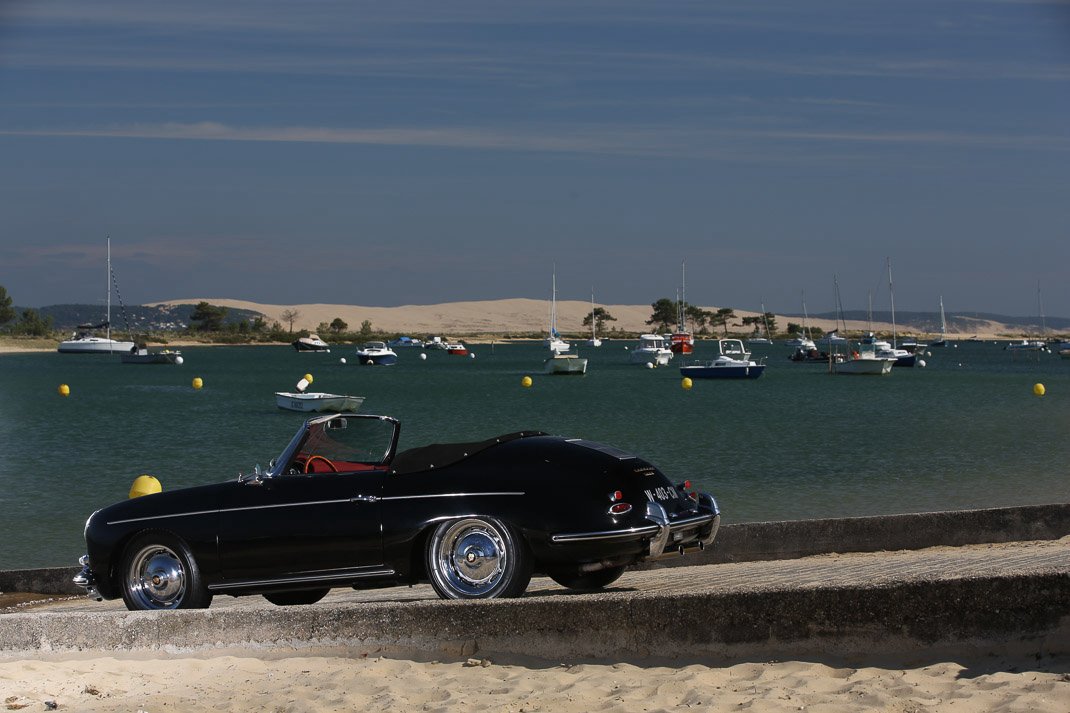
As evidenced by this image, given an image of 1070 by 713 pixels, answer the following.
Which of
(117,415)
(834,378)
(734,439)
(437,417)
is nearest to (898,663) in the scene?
(734,439)

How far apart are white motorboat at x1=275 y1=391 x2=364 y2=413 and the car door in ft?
161

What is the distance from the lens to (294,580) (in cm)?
916

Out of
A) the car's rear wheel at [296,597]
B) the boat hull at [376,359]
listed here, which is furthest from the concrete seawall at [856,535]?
the boat hull at [376,359]

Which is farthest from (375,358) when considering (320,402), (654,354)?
(320,402)

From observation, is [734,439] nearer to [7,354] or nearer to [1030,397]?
[1030,397]

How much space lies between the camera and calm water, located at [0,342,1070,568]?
28766 millimetres

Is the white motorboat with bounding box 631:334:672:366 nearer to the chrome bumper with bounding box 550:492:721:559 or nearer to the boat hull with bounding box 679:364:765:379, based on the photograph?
the boat hull with bounding box 679:364:765:379

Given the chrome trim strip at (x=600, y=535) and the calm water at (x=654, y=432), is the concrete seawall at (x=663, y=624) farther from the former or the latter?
the calm water at (x=654, y=432)

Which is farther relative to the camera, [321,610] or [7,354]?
[7,354]

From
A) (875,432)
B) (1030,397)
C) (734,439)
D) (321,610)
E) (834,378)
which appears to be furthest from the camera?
(834,378)

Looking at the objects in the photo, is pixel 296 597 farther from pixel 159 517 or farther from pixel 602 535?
pixel 602 535

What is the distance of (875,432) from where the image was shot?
48.9 metres

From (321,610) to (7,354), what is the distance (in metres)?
201

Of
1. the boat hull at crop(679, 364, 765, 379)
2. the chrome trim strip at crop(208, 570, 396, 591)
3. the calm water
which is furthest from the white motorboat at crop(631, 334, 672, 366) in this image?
the chrome trim strip at crop(208, 570, 396, 591)
